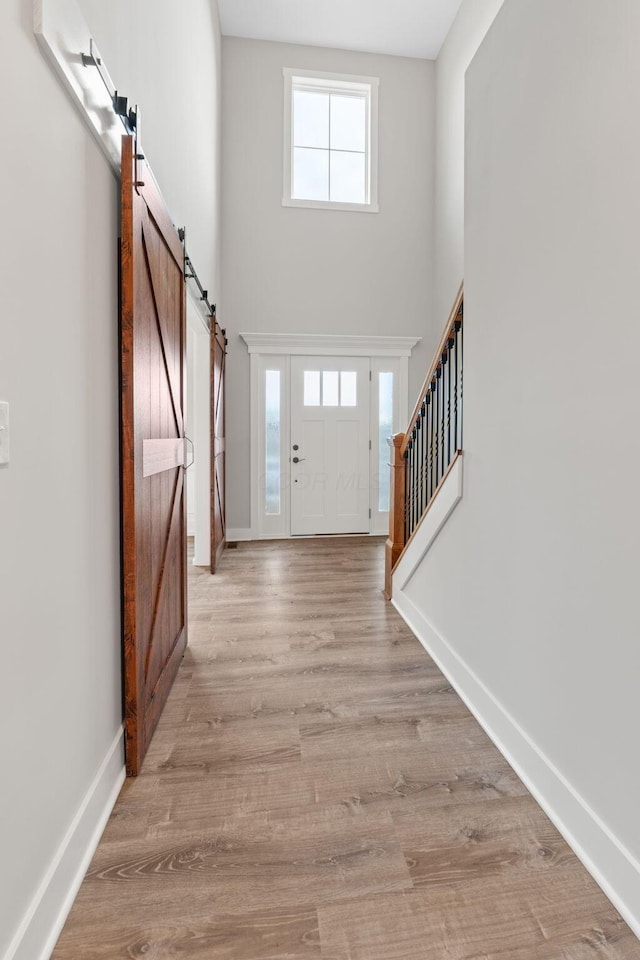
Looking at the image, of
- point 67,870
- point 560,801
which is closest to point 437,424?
point 560,801

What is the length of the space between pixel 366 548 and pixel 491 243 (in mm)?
3492

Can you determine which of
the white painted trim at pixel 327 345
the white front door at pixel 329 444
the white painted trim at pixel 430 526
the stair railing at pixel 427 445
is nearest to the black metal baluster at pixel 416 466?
the stair railing at pixel 427 445

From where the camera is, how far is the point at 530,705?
1.71 metres

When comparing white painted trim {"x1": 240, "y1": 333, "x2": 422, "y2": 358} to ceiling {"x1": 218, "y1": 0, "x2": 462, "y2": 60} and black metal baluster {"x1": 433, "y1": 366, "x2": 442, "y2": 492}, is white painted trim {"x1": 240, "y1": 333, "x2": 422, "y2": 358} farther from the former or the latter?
A: ceiling {"x1": 218, "y1": 0, "x2": 462, "y2": 60}

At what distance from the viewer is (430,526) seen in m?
2.71

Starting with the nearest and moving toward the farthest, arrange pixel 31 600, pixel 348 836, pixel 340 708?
pixel 31 600, pixel 348 836, pixel 340 708

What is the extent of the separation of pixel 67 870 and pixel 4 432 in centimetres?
110

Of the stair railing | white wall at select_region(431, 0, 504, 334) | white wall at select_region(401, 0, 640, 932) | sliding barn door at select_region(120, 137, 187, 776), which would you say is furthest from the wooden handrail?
white wall at select_region(431, 0, 504, 334)

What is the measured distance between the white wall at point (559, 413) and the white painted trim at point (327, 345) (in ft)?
10.9

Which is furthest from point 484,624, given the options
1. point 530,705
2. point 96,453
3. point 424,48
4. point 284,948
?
point 424,48

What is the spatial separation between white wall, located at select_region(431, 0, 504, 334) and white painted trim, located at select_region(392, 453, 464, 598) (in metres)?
3.20

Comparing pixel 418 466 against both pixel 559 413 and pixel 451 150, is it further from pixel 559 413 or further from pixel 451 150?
pixel 451 150

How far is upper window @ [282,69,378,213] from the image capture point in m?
5.42

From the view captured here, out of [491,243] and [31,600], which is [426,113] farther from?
[31,600]
